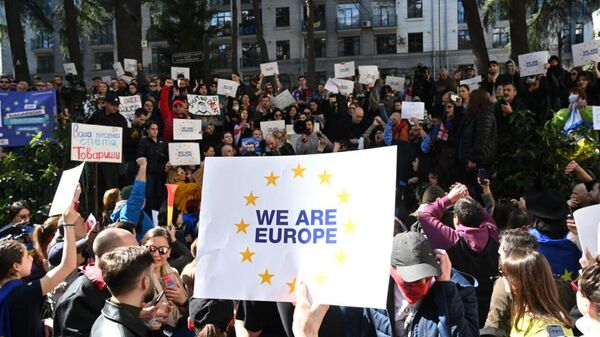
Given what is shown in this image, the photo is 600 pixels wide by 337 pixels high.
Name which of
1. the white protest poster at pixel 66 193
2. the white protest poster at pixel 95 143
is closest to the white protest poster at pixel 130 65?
the white protest poster at pixel 95 143

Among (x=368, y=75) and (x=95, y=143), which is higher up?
(x=368, y=75)

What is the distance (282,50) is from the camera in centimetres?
5678

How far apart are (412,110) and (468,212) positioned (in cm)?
597

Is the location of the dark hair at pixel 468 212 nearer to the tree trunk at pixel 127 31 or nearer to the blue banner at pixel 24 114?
the blue banner at pixel 24 114

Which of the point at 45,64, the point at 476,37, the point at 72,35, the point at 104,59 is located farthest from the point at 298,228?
the point at 45,64

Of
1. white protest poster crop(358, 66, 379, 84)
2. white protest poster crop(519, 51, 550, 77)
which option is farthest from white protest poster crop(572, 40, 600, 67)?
white protest poster crop(358, 66, 379, 84)

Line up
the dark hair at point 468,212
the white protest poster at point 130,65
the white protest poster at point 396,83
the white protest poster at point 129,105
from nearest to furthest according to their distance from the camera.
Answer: the dark hair at point 468,212
the white protest poster at point 129,105
the white protest poster at point 396,83
the white protest poster at point 130,65

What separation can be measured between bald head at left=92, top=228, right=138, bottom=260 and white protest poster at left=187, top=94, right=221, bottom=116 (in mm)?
8328

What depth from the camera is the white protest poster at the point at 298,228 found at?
2.81m

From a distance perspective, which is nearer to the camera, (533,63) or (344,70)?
(533,63)

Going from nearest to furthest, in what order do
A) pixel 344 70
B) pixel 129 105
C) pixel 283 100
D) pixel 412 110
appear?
pixel 412 110, pixel 129 105, pixel 283 100, pixel 344 70

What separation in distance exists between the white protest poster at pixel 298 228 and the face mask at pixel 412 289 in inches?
17.0

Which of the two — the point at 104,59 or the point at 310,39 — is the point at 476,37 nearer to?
the point at 310,39

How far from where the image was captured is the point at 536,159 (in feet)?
29.1
